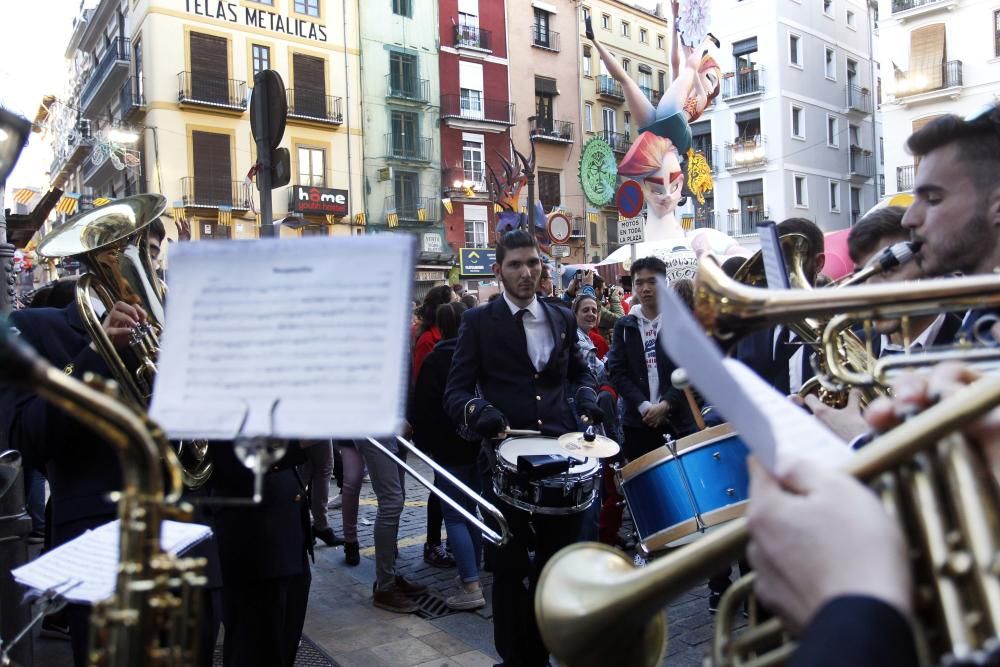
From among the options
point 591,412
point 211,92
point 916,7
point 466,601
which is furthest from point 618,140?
point 591,412

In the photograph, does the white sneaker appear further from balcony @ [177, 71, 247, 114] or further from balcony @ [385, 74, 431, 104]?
balcony @ [385, 74, 431, 104]

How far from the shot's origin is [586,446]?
3254 millimetres

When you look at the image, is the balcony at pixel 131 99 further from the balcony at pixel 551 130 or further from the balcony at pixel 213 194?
the balcony at pixel 551 130

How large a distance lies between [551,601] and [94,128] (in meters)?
30.8

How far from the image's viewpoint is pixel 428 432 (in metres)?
4.85

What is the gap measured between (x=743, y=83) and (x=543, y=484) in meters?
32.3

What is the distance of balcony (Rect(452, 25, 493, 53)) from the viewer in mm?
29312

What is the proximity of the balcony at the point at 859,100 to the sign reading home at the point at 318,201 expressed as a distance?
24.5m

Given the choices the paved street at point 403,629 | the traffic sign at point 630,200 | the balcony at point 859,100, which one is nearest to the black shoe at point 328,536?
the paved street at point 403,629

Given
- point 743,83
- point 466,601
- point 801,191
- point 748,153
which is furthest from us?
point 801,191

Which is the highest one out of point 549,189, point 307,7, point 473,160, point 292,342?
point 307,7

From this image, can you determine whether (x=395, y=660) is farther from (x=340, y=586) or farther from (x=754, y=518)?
(x=754, y=518)

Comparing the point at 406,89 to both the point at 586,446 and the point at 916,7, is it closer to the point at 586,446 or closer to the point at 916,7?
the point at 916,7

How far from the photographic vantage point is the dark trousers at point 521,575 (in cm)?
329
